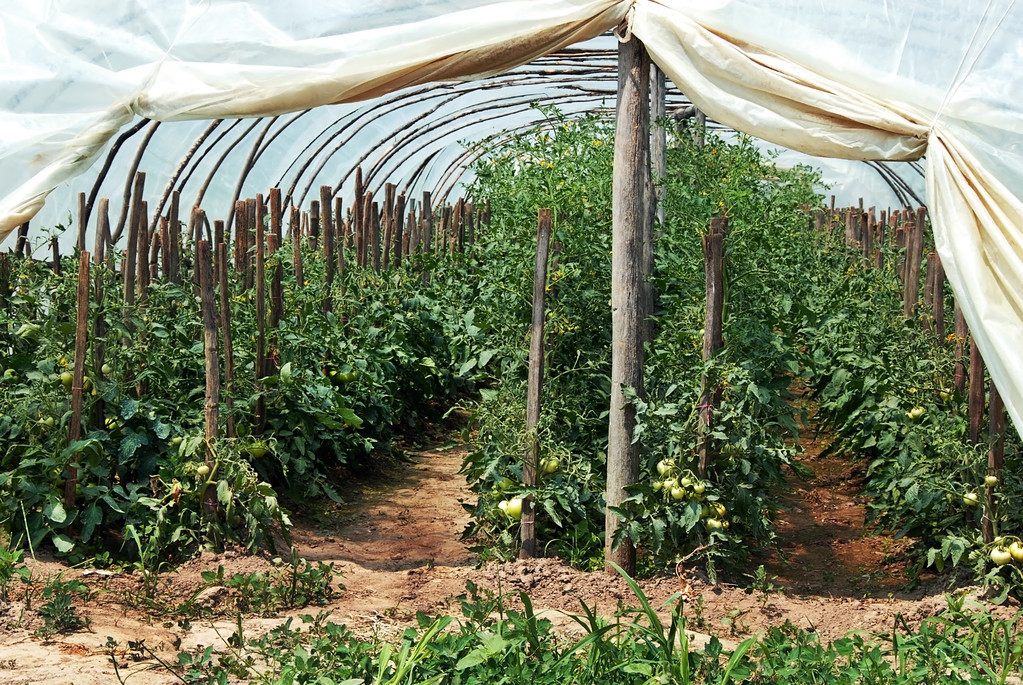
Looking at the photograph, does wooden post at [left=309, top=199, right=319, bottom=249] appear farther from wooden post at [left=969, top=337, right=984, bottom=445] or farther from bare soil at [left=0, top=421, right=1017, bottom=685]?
wooden post at [left=969, top=337, right=984, bottom=445]

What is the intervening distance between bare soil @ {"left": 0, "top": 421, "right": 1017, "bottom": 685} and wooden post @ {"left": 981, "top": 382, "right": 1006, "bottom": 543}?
284 mm

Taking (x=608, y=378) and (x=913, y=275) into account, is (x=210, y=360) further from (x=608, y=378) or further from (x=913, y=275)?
(x=913, y=275)

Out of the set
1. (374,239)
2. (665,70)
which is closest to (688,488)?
(665,70)

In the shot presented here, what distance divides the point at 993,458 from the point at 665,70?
2.20 m

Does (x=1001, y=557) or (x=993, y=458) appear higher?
(x=993, y=458)

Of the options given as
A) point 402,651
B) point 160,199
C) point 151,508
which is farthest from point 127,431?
point 160,199

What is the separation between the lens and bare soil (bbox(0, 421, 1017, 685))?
3549 millimetres

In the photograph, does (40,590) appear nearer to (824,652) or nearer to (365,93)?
(365,93)

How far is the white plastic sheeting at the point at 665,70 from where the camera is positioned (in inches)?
144

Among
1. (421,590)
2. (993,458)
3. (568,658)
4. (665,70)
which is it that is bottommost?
(421,590)

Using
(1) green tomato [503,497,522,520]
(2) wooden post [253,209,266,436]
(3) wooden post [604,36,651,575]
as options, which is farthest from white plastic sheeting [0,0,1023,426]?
(1) green tomato [503,497,522,520]

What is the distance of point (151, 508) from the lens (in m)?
4.57

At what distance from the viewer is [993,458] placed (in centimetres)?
436

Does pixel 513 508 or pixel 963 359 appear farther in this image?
pixel 963 359
